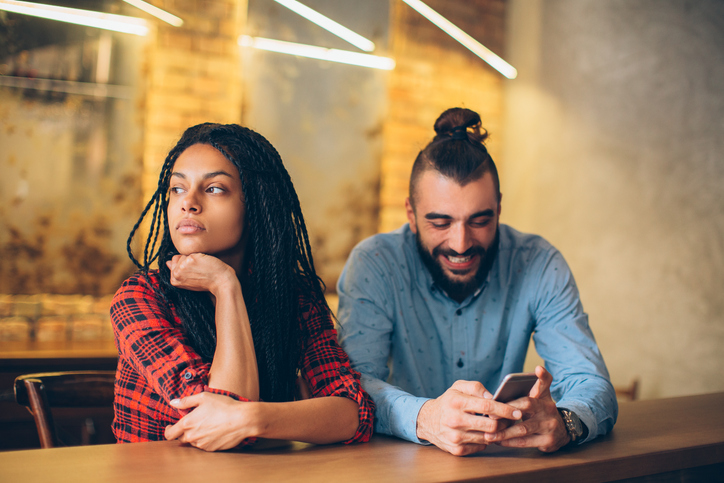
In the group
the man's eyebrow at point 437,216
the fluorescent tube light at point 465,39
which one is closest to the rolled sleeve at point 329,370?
the man's eyebrow at point 437,216

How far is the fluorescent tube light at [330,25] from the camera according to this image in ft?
11.7

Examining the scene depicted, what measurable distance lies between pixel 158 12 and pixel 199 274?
8.44ft

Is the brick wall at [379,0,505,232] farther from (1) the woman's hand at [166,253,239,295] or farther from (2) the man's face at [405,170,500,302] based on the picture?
(1) the woman's hand at [166,253,239,295]

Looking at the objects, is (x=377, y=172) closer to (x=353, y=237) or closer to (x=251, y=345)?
(x=353, y=237)

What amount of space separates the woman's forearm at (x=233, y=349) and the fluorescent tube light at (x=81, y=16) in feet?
8.40

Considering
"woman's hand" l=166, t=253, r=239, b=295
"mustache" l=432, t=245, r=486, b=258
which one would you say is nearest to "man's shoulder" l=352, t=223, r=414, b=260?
"mustache" l=432, t=245, r=486, b=258

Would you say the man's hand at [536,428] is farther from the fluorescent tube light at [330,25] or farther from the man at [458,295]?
the fluorescent tube light at [330,25]

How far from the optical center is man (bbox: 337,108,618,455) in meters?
1.57

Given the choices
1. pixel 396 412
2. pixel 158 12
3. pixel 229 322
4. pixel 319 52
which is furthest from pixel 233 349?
pixel 319 52

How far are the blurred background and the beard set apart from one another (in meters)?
0.96

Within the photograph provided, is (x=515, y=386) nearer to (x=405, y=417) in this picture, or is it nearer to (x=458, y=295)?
(x=405, y=417)

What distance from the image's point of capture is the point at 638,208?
2955mm

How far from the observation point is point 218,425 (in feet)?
3.32

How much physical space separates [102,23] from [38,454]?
2.87 m
